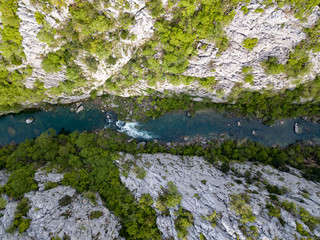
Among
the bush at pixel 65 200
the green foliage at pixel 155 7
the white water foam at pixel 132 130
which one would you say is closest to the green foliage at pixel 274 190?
the white water foam at pixel 132 130

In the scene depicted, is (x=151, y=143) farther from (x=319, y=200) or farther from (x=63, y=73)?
(x=319, y=200)

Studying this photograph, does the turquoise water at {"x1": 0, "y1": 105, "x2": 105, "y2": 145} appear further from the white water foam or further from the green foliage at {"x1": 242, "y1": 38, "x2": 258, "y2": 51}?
the green foliage at {"x1": 242, "y1": 38, "x2": 258, "y2": 51}

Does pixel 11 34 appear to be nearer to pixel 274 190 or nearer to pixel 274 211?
pixel 274 211

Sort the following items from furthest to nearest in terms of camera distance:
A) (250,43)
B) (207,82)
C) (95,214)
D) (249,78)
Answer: (207,82) → (249,78) → (95,214) → (250,43)

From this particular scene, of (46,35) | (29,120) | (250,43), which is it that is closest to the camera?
(46,35)

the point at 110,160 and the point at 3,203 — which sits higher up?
the point at 110,160

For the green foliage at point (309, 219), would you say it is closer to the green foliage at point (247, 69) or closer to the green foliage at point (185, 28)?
the green foliage at point (247, 69)

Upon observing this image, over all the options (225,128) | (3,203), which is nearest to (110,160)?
(3,203)

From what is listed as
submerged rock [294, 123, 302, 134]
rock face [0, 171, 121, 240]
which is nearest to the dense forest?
rock face [0, 171, 121, 240]
